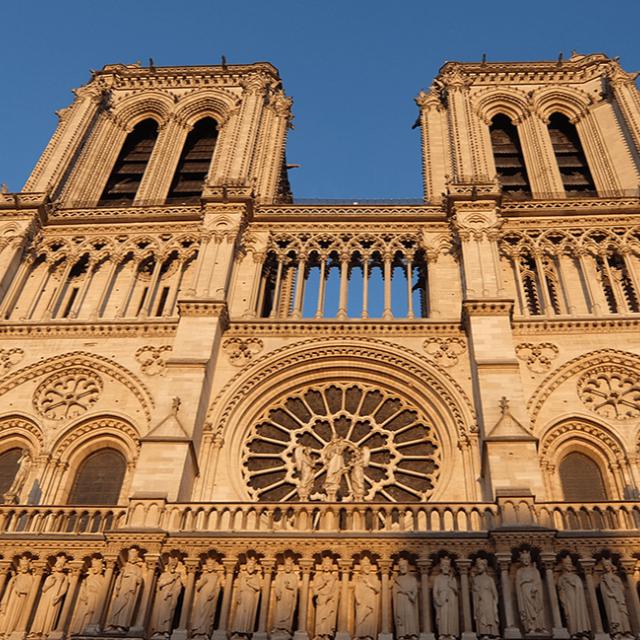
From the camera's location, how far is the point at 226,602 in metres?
12.4

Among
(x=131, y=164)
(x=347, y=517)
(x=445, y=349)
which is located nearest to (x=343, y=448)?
(x=347, y=517)

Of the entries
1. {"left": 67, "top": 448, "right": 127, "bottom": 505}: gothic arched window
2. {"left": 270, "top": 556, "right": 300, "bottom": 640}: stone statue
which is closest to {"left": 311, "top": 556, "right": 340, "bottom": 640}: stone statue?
{"left": 270, "top": 556, "right": 300, "bottom": 640}: stone statue

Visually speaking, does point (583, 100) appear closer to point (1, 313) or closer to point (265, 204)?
point (265, 204)

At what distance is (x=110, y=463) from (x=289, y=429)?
3.53m

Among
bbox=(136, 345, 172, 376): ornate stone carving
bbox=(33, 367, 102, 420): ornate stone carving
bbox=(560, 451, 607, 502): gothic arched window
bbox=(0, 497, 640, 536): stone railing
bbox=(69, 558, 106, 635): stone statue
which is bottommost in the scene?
bbox=(69, 558, 106, 635): stone statue

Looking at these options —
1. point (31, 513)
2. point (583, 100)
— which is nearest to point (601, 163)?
point (583, 100)

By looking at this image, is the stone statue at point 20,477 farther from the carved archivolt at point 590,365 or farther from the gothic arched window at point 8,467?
the carved archivolt at point 590,365

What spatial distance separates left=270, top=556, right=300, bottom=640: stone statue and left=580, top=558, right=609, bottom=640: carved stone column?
13.8 ft

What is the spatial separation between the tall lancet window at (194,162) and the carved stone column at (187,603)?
12.7 metres

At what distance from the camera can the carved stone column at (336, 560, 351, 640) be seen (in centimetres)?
1199

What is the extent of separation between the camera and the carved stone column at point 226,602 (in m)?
12.1

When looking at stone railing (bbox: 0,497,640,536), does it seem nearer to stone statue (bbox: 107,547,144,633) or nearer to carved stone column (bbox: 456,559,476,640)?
stone statue (bbox: 107,547,144,633)

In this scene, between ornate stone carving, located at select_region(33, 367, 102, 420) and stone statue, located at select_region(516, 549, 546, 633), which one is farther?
ornate stone carving, located at select_region(33, 367, 102, 420)

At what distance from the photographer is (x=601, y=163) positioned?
23.2m
